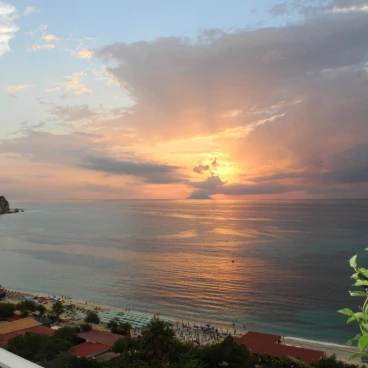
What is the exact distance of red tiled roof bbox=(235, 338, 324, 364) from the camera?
64.0 ft

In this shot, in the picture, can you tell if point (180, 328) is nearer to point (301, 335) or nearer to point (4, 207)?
point (301, 335)

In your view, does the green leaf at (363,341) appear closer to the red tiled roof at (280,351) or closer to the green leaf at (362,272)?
the green leaf at (362,272)

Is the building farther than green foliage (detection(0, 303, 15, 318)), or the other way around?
green foliage (detection(0, 303, 15, 318))

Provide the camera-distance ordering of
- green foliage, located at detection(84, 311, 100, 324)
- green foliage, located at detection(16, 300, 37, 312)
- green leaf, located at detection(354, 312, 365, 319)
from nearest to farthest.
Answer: green leaf, located at detection(354, 312, 365, 319)
green foliage, located at detection(84, 311, 100, 324)
green foliage, located at detection(16, 300, 37, 312)

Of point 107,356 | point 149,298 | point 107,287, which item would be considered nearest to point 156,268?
point 107,287

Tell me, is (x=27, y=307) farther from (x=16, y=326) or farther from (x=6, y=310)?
(x=16, y=326)

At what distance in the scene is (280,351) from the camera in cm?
2033

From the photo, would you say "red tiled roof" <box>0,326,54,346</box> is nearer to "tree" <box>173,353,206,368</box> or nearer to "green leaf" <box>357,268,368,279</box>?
"tree" <box>173,353,206,368</box>

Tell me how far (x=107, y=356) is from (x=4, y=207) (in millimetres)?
173346

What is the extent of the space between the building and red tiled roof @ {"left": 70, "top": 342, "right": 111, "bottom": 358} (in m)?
7.83

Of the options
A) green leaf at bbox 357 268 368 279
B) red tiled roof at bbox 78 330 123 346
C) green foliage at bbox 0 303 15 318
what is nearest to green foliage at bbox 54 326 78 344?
red tiled roof at bbox 78 330 123 346

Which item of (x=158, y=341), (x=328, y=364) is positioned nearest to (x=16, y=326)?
(x=158, y=341)

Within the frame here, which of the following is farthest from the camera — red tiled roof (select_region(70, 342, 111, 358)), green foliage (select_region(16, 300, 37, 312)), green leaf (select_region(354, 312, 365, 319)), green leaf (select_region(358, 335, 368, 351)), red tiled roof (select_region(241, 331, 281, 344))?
green foliage (select_region(16, 300, 37, 312))

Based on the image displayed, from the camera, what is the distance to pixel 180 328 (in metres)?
26.9
